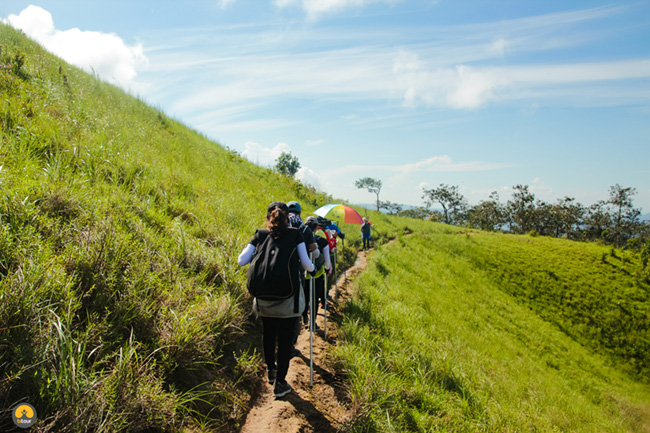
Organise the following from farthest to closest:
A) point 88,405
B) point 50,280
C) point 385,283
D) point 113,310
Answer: point 385,283
point 113,310
point 50,280
point 88,405

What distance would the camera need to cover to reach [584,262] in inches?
1037

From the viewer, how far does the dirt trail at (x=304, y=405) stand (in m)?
3.55

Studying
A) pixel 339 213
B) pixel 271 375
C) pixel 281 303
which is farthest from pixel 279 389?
pixel 339 213

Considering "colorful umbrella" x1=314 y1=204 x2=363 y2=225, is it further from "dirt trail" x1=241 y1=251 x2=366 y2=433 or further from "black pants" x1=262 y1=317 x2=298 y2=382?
"black pants" x1=262 y1=317 x2=298 y2=382

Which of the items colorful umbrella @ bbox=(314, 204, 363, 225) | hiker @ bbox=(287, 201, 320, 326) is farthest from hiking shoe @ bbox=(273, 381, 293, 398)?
colorful umbrella @ bbox=(314, 204, 363, 225)

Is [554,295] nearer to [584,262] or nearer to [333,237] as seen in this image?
[584,262]

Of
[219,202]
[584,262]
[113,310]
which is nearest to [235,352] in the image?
[113,310]

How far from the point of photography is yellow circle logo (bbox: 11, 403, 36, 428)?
2148 mm

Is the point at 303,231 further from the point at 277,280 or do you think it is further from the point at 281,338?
the point at 281,338

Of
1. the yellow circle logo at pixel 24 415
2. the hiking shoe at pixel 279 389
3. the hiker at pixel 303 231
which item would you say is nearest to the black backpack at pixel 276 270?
the hiker at pixel 303 231

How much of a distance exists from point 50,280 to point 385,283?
32.4 ft

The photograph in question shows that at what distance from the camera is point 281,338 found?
3.95 meters

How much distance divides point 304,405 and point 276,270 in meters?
1.96

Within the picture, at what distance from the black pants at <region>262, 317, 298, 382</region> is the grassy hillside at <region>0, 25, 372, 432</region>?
0.51 metres
